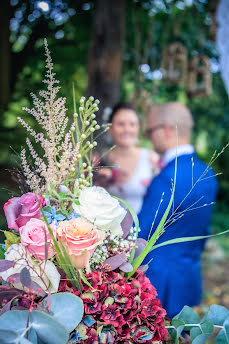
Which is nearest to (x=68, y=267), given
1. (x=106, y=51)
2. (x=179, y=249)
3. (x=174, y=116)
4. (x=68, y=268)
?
(x=68, y=268)

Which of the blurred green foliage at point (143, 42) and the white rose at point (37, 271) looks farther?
the blurred green foliage at point (143, 42)

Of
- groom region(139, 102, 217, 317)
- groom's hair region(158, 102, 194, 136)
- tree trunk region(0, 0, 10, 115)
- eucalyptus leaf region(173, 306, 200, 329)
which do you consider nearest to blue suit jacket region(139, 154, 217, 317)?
groom region(139, 102, 217, 317)

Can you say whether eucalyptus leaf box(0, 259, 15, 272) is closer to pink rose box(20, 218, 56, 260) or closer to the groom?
pink rose box(20, 218, 56, 260)

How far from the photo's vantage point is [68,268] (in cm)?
76

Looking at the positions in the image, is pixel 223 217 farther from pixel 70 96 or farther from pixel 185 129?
pixel 70 96

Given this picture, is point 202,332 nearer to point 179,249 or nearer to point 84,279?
point 84,279

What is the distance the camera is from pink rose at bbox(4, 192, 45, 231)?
31.3 inches

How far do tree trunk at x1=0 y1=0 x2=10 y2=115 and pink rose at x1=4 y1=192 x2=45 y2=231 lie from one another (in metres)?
1.69

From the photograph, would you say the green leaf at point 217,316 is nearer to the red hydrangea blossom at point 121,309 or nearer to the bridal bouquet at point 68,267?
the bridal bouquet at point 68,267

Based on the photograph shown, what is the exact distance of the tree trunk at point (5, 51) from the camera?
2.62m

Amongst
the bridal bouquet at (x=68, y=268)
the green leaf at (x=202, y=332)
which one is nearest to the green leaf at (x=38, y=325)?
the bridal bouquet at (x=68, y=268)

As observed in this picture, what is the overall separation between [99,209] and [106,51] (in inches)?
116

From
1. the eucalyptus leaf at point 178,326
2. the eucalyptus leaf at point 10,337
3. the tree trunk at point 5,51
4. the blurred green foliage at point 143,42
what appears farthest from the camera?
the blurred green foliage at point 143,42

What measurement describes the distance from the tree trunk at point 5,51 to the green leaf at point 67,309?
187 centimetres
